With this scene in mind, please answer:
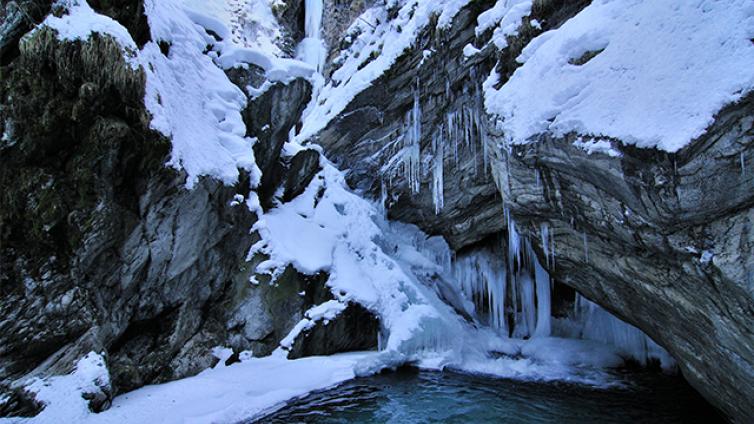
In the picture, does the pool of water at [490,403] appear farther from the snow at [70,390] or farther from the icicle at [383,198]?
the icicle at [383,198]

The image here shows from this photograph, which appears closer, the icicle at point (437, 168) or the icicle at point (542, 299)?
the icicle at point (542, 299)

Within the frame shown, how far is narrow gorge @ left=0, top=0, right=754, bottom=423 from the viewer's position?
21.0 feet

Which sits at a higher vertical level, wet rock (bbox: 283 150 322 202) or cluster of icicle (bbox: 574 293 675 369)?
wet rock (bbox: 283 150 322 202)

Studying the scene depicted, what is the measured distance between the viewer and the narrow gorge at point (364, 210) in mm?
6406

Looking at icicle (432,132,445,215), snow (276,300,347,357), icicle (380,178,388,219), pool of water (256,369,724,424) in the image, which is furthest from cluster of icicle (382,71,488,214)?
pool of water (256,369,724,424)

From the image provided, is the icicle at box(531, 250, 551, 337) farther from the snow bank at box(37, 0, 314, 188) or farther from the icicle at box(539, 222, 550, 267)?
the snow bank at box(37, 0, 314, 188)

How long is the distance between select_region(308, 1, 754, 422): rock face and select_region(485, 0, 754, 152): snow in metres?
0.31

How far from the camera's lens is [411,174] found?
16.9m

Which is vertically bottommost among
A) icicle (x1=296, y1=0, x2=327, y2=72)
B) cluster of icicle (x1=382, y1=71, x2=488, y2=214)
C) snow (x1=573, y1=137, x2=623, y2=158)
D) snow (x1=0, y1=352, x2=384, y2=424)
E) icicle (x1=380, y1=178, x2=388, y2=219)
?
snow (x1=0, y1=352, x2=384, y2=424)

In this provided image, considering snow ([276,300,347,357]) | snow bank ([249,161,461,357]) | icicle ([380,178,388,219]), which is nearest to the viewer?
snow ([276,300,347,357])

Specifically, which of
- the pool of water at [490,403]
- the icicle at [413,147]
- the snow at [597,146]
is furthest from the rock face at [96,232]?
the snow at [597,146]

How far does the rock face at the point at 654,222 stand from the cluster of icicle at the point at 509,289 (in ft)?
12.1

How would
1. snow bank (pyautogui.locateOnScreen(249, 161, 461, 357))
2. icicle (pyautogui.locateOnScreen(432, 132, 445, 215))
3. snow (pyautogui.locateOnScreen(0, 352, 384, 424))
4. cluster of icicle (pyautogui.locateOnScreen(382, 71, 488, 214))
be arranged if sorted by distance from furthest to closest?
icicle (pyautogui.locateOnScreen(432, 132, 445, 215)) → cluster of icicle (pyautogui.locateOnScreen(382, 71, 488, 214)) → snow bank (pyautogui.locateOnScreen(249, 161, 461, 357)) → snow (pyautogui.locateOnScreen(0, 352, 384, 424))

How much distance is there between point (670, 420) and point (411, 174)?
36.4ft
